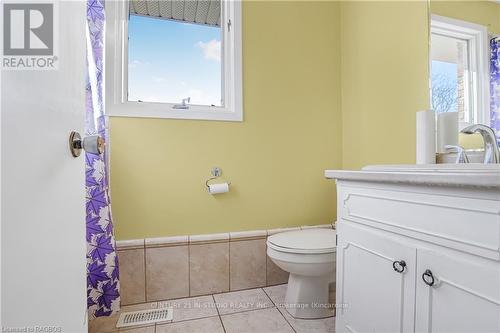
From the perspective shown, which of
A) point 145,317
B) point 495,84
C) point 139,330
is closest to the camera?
point 495,84

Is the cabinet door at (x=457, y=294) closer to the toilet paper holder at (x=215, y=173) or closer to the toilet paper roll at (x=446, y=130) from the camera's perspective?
the toilet paper roll at (x=446, y=130)

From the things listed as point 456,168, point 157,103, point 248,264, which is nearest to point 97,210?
point 157,103

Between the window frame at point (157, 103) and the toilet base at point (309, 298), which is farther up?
the window frame at point (157, 103)

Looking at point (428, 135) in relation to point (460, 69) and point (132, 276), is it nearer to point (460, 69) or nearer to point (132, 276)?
point (460, 69)

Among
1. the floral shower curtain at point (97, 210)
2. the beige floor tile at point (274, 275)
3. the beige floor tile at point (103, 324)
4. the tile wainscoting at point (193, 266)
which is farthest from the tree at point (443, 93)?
the beige floor tile at point (103, 324)

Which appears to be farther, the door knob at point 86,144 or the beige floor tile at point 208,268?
the beige floor tile at point 208,268

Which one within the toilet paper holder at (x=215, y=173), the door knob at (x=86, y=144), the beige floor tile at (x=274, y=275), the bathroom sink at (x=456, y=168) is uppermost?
the door knob at (x=86, y=144)

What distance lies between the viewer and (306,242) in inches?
58.2

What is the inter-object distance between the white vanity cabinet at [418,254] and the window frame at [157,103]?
100 cm

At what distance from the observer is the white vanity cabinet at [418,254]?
25.9 inches

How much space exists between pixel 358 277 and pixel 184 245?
1.07 metres

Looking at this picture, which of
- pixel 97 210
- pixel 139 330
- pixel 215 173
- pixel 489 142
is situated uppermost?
pixel 489 142

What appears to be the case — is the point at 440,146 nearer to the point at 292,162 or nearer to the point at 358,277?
the point at 358,277

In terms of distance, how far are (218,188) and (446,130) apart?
126 centimetres
